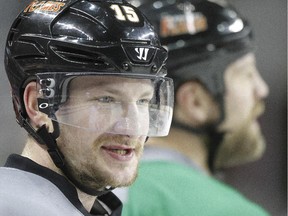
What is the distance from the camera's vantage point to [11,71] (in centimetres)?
146

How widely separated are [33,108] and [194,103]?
119 centimetres

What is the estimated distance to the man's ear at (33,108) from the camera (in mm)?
1423

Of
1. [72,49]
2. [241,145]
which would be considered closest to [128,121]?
[72,49]

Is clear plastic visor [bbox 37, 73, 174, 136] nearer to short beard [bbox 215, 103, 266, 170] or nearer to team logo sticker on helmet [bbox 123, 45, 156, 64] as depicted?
team logo sticker on helmet [bbox 123, 45, 156, 64]

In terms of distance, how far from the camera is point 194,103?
258cm

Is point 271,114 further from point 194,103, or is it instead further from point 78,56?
point 78,56

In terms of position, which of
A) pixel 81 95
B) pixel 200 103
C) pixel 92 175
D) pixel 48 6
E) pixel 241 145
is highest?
pixel 48 6

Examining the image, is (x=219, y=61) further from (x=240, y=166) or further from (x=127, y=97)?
(x=127, y=97)

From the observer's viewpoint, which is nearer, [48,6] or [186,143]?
[48,6]

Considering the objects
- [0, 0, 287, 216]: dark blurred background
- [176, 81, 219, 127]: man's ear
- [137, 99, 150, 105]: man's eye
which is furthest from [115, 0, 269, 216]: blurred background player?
[137, 99, 150, 105]: man's eye

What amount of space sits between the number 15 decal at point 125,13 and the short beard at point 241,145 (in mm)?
1433

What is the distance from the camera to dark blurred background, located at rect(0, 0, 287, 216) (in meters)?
3.13

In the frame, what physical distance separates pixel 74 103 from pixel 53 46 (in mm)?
101

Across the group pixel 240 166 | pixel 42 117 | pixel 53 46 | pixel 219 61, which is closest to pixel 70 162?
pixel 42 117
